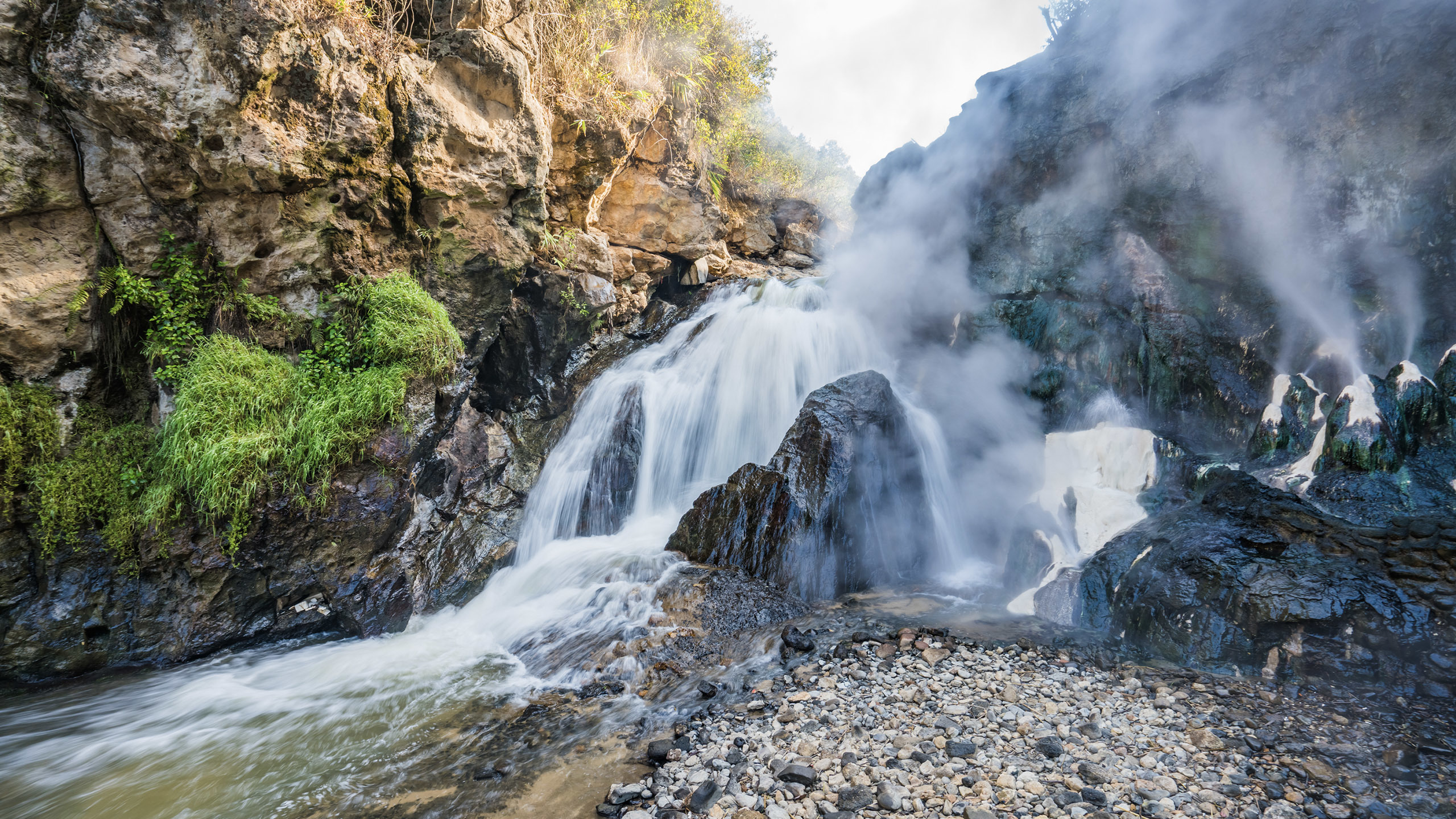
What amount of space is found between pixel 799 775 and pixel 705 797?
1.65ft

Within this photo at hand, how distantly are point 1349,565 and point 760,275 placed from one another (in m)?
11.0

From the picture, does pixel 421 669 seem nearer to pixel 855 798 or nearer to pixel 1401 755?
pixel 855 798

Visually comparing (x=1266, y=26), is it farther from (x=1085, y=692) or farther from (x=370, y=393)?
(x=370, y=393)

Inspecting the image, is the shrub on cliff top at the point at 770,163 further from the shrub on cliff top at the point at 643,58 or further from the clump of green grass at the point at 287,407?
the clump of green grass at the point at 287,407

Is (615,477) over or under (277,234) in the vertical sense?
under

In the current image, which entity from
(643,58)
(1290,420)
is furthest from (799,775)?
(643,58)

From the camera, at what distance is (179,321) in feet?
16.6

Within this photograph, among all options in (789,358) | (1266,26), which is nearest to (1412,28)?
(1266,26)

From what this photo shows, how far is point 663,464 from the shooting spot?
25.5 feet

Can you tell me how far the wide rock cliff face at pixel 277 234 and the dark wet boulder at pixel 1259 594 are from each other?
677 centimetres

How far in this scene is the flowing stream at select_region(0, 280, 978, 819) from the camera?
3.27 meters

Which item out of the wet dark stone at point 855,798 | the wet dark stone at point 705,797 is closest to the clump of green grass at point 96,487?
the wet dark stone at point 705,797

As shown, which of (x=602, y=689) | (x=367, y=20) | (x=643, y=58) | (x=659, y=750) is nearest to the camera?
(x=659, y=750)

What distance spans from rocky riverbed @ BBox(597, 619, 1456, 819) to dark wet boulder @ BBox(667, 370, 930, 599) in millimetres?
1622
